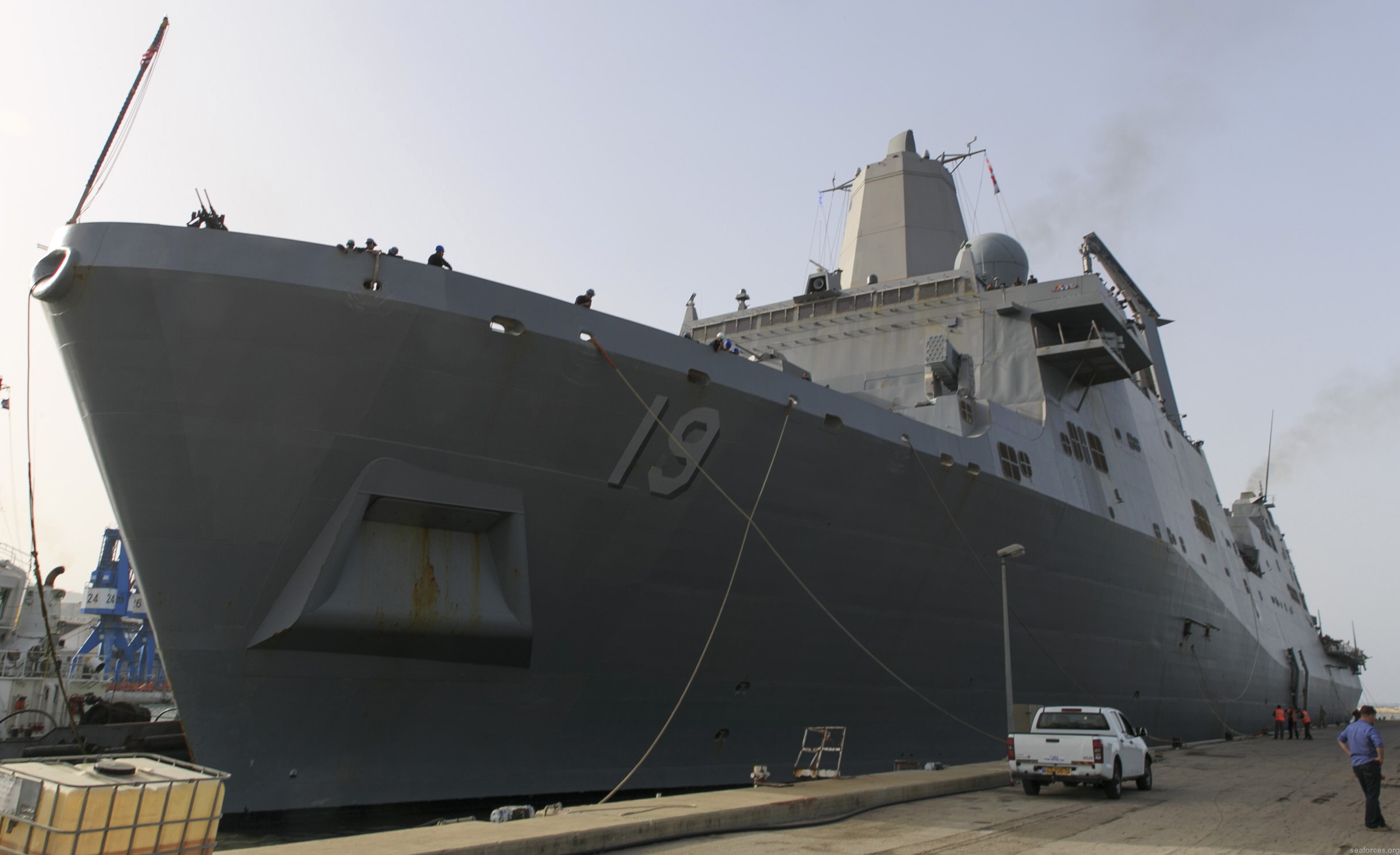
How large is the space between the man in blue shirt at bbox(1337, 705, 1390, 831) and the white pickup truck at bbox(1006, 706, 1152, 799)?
6.83 feet

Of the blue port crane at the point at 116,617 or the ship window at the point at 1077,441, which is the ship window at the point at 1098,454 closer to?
the ship window at the point at 1077,441

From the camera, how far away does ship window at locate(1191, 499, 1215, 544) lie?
2197 cm

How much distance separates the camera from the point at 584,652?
912 cm

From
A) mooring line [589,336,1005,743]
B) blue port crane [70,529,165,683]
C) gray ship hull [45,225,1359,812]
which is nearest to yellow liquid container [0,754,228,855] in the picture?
gray ship hull [45,225,1359,812]

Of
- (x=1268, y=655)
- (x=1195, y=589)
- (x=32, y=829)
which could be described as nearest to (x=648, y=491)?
(x=32, y=829)

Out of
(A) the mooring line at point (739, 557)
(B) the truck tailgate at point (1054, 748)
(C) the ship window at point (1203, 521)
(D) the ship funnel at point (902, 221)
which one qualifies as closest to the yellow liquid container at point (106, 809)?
(A) the mooring line at point (739, 557)

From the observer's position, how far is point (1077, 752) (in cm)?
906

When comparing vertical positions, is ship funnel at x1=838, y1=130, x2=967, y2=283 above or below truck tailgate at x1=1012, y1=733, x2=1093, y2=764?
above

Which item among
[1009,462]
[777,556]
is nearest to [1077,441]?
[1009,462]

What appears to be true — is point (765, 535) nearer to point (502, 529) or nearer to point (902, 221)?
point (502, 529)

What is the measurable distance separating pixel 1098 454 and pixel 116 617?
38.9 meters

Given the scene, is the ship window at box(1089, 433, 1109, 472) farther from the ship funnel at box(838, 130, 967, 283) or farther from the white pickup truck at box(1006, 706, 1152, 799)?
the white pickup truck at box(1006, 706, 1152, 799)

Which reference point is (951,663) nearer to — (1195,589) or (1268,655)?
(1195,589)

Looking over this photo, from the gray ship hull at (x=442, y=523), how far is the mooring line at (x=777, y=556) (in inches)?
3.4
